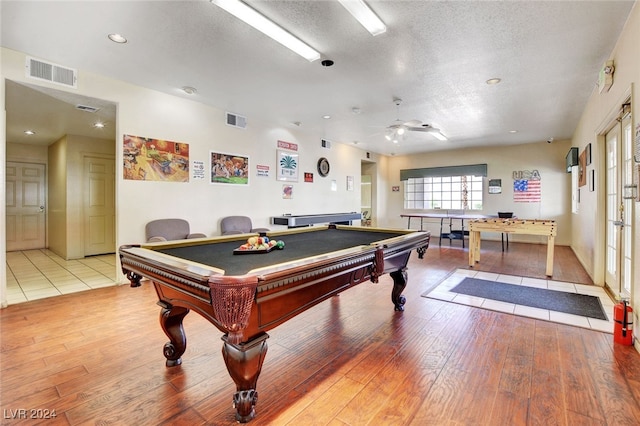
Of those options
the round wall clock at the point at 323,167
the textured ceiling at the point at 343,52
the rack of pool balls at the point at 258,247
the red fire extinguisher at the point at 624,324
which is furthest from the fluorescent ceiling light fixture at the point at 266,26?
the round wall clock at the point at 323,167

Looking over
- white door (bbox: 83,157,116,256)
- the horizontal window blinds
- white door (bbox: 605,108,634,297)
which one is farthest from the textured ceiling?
the horizontal window blinds

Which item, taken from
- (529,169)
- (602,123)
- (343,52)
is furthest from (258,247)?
(529,169)

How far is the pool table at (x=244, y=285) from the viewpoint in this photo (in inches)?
50.5

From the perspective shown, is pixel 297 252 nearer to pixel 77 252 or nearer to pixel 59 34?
pixel 59 34

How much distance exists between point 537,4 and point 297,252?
2.69 m

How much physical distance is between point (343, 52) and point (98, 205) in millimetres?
6180

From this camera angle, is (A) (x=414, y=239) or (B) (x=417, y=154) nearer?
(A) (x=414, y=239)

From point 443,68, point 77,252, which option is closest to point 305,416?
point 443,68

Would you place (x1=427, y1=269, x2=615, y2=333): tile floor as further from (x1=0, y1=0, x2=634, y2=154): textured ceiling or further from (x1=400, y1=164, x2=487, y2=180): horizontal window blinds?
(x1=400, y1=164, x2=487, y2=180): horizontal window blinds

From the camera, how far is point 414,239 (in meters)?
2.71

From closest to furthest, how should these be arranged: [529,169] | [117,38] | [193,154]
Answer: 1. [117,38]
2. [193,154]
3. [529,169]

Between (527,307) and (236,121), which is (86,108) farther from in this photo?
(527,307)

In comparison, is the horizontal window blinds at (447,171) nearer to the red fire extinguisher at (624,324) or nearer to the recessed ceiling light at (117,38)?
the red fire extinguisher at (624,324)

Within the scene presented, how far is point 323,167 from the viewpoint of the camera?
23.4 ft
